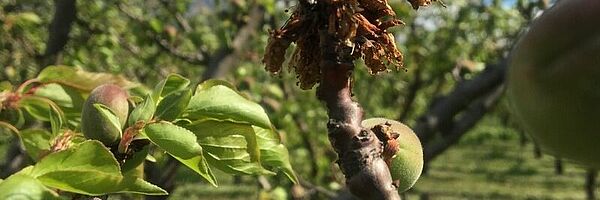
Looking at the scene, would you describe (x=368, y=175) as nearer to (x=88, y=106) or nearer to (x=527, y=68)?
(x=527, y=68)

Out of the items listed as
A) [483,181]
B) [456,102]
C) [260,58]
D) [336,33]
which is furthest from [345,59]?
[483,181]

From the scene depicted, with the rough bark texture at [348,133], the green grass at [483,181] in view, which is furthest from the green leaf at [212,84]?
the green grass at [483,181]

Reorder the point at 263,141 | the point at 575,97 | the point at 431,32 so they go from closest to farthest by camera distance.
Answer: the point at 575,97 < the point at 263,141 < the point at 431,32

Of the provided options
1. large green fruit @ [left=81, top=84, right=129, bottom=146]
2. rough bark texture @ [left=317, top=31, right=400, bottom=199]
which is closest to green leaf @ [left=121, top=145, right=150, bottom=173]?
large green fruit @ [left=81, top=84, right=129, bottom=146]

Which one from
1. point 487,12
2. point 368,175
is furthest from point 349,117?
point 487,12

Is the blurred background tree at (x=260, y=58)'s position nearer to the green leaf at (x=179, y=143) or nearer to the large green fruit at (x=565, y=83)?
the green leaf at (x=179, y=143)

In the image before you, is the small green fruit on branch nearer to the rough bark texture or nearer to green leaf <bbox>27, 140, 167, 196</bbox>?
the rough bark texture

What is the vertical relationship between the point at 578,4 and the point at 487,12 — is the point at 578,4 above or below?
above
